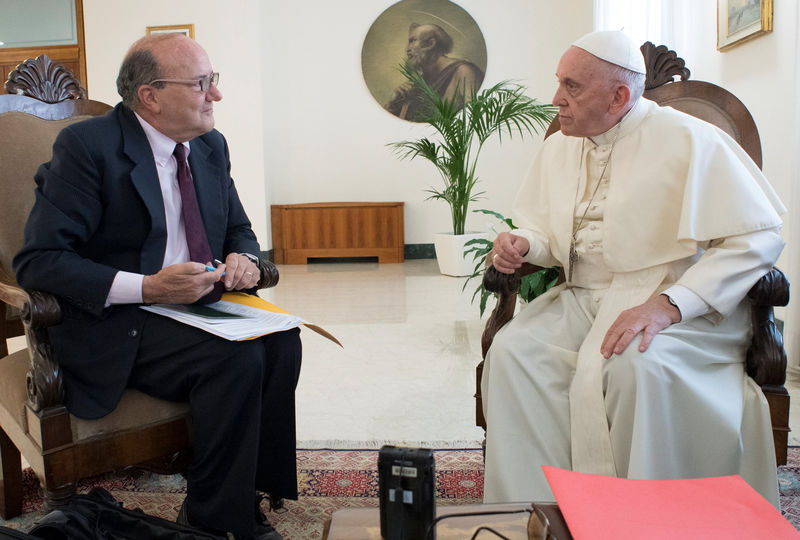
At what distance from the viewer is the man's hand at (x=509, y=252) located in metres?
1.87

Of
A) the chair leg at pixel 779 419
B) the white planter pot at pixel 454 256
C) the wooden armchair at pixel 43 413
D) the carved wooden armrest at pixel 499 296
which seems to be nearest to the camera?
the wooden armchair at pixel 43 413

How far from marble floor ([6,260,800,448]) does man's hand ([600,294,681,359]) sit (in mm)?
959

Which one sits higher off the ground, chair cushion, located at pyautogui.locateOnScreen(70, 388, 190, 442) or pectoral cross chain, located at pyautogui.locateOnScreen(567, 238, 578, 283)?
pectoral cross chain, located at pyautogui.locateOnScreen(567, 238, 578, 283)

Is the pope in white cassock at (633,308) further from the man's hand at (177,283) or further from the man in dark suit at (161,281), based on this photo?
the man's hand at (177,283)

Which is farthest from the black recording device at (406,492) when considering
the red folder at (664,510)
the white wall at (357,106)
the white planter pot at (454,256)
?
the white wall at (357,106)

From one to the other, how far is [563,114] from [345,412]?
157cm

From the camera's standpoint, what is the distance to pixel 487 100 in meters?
6.38

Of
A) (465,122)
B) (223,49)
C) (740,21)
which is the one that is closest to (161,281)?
(740,21)

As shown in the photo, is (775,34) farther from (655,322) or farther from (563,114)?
(655,322)

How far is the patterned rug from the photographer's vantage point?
1.88m

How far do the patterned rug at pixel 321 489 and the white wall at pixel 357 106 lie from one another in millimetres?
6332

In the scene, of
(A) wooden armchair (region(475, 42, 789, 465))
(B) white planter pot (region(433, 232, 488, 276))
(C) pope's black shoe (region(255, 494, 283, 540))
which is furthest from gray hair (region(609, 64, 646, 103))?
(B) white planter pot (region(433, 232, 488, 276))

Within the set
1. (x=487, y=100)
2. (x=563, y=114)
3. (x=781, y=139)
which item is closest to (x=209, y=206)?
(x=563, y=114)

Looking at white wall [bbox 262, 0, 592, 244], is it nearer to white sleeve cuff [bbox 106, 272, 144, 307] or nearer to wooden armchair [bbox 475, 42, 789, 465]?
wooden armchair [bbox 475, 42, 789, 465]
